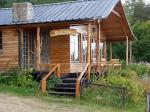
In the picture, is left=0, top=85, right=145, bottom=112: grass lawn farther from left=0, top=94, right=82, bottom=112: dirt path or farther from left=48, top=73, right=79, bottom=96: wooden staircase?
left=48, top=73, right=79, bottom=96: wooden staircase

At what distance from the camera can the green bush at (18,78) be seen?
23.6 metres

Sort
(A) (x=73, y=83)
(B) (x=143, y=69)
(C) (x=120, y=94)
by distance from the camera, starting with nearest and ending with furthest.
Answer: (C) (x=120, y=94) → (A) (x=73, y=83) → (B) (x=143, y=69)

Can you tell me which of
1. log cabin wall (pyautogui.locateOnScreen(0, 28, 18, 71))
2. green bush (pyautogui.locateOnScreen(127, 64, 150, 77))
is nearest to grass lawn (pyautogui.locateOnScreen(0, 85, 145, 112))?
log cabin wall (pyautogui.locateOnScreen(0, 28, 18, 71))

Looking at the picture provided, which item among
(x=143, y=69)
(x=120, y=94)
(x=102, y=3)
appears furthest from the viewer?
(x=143, y=69)

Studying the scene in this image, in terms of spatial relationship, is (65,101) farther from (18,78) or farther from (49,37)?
(49,37)

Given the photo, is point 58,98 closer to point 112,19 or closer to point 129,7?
point 112,19

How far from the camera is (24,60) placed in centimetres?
2703

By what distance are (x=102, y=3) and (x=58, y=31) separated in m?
4.64

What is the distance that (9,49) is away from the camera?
88.5ft

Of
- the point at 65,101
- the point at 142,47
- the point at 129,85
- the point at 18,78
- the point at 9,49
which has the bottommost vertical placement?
the point at 65,101

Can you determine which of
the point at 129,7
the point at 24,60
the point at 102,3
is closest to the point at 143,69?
the point at 102,3

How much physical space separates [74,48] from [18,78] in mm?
4868

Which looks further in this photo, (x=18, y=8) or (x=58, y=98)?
(x=18, y=8)

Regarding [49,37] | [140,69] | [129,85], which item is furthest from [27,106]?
[140,69]
